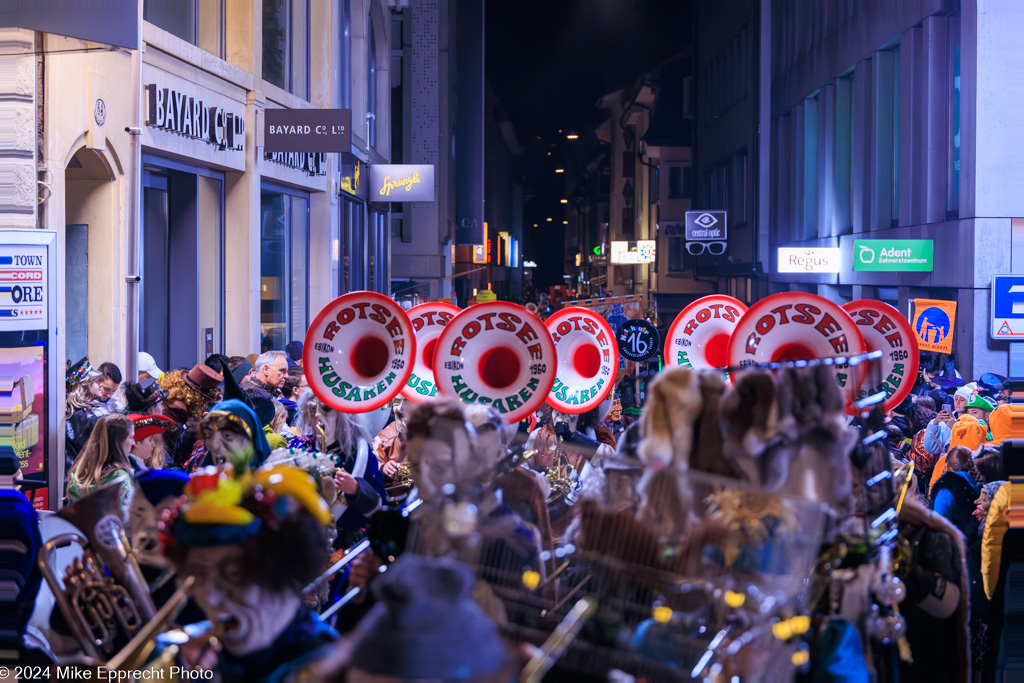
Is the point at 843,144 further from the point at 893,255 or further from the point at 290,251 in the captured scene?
the point at 290,251

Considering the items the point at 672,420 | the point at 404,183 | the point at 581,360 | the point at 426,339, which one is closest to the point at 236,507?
the point at 672,420

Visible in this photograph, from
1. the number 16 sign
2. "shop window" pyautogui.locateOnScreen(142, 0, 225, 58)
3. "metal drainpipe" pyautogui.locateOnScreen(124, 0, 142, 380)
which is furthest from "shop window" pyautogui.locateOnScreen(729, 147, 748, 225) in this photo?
"metal drainpipe" pyautogui.locateOnScreen(124, 0, 142, 380)

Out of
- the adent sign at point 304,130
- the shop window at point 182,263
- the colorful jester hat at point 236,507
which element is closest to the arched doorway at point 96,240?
the shop window at point 182,263

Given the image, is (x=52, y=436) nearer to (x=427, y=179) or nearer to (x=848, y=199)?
(x=427, y=179)

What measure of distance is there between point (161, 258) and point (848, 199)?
64.9ft

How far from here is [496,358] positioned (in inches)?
229

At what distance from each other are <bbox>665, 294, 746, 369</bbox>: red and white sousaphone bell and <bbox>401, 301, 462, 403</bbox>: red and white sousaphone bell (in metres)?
1.36

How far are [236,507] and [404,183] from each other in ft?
70.6

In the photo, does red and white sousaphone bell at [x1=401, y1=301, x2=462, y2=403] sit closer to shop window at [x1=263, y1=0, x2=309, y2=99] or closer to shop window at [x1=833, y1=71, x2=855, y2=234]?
shop window at [x1=263, y1=0, x2=309, y2=99]

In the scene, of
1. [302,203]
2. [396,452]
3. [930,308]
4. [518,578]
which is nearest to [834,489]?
[518,578]

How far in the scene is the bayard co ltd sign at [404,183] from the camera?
23356 mm

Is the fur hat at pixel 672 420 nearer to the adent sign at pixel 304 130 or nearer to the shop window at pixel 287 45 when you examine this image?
the adent sign at pixel 304 130

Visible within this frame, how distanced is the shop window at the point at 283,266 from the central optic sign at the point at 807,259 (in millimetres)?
12597

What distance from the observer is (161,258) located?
1442cm
